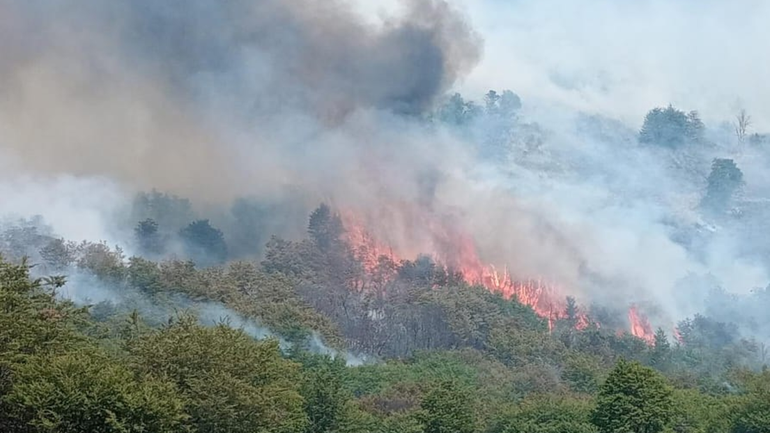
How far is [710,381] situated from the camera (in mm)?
97875

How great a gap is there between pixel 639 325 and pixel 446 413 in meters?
87.3

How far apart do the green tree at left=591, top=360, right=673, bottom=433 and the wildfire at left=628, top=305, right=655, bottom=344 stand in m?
79.5

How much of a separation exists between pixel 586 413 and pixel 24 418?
44602mm

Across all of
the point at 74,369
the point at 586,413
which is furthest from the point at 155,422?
the point at 586,413

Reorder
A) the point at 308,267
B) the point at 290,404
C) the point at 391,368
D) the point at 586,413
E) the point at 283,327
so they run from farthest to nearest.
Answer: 1. the point at 308,267
2. the point at 283,327
3. the point at 391,368
4. the point at 586,413
5. the point at 290,404

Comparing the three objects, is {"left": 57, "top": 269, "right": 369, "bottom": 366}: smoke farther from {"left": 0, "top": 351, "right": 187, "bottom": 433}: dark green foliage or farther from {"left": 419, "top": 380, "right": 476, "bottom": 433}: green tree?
{"left": 0, "top": 351, "right": 187, "bottom": 433}: dark green foliage

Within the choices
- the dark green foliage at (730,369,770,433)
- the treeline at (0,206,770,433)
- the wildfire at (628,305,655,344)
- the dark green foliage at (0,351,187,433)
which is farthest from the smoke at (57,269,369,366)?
the dark green foliage at (0,351,187,433)

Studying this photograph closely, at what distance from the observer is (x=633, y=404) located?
6044cm

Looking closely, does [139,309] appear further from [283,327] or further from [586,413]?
[586,413]

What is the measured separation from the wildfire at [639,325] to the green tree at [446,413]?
8198cm

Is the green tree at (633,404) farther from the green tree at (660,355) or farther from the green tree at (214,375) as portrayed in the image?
the green tree at (660,355)

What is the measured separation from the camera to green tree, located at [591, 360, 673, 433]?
197ft

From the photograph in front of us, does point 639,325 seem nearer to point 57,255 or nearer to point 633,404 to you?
point 633,404

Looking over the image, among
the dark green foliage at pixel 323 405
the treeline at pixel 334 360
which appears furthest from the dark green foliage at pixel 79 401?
the dark green foliage at pixel 323 405
